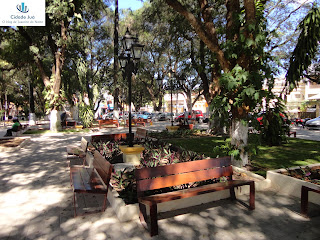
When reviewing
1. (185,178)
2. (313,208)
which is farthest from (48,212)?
(313,208)

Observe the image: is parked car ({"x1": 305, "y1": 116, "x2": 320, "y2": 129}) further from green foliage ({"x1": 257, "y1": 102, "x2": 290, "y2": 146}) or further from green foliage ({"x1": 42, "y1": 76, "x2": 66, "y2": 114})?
green foliage ({"x1": 42, "y1": 76, "x2": 66, "y2": 114})

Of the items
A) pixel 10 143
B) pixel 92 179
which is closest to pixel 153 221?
pixel 92 179

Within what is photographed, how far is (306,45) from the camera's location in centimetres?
504

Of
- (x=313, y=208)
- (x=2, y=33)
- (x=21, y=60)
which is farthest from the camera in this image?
(x=21, y=60)

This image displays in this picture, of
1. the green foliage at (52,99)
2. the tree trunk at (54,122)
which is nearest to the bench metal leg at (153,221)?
the green foliage at (52,99)

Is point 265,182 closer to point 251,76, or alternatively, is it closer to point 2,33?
point 251,76

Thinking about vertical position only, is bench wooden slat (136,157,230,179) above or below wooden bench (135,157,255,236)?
above

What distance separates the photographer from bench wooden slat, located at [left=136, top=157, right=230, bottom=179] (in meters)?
3.34

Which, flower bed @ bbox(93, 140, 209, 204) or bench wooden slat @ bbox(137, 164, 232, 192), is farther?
flower bed @ bbox(93, 140, 209, 204)

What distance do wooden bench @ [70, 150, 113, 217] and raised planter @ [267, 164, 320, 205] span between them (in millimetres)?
3128

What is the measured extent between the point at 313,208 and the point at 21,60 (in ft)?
64.5

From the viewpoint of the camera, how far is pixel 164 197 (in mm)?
3264

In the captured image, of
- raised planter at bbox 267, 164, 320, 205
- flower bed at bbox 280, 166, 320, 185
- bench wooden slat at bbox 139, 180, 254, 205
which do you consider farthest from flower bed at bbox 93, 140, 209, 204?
flower bed at bbox 280, 166, 320, 185

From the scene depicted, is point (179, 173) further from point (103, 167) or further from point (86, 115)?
point (86, 115)
